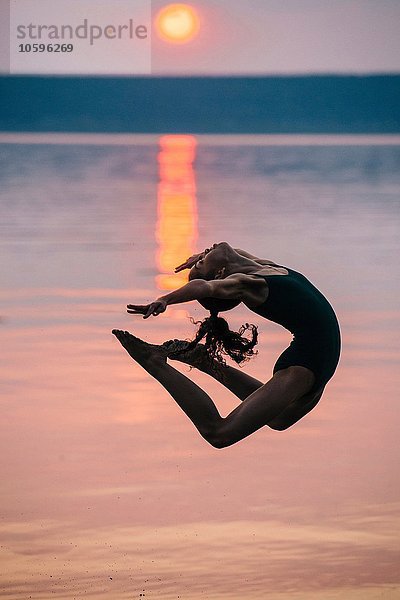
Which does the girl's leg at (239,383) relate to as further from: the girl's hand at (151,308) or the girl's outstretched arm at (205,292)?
the girl's hand at (151,308)

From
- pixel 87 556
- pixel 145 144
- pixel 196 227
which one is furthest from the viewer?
pixel 145 144

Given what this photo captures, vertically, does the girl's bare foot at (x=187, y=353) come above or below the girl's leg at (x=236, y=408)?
above

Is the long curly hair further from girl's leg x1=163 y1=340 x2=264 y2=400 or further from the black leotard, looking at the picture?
the black leotard

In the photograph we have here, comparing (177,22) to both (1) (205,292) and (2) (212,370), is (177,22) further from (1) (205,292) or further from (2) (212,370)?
(1) (205,292)

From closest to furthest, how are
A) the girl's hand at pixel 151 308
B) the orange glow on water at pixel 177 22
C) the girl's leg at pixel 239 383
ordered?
1. the girl's hand at pixel 151 308
2. the girl's leg at pixel 239 383
3. the orange glow on water at pixel 177 22

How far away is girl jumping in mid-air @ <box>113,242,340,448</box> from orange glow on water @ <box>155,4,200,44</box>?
57.8 ft

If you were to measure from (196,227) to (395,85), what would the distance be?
14.3 m

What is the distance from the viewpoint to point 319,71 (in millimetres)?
24453

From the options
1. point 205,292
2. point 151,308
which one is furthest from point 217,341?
point 151,308

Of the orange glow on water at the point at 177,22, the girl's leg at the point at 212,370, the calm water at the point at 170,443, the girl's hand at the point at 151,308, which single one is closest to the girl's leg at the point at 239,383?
the girl's leg at the point at 212,370

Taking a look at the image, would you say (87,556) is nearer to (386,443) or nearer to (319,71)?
(386,443)

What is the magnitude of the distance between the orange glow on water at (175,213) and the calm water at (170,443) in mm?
39

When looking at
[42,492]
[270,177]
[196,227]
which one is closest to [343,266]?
[196,227]

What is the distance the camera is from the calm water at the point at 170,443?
13.4ft
